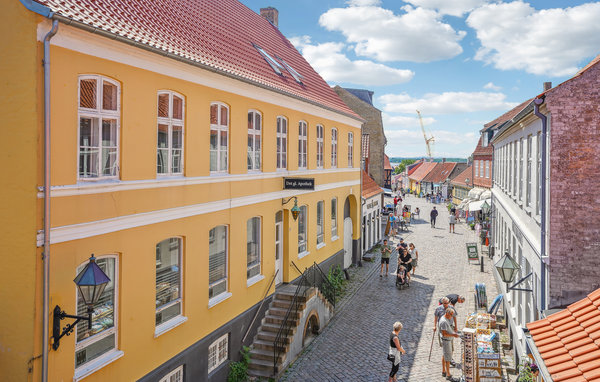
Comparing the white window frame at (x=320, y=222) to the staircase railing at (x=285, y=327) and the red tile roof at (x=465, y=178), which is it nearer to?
the staircase railing at (x=285, y=327)

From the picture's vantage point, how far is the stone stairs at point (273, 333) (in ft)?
36.1

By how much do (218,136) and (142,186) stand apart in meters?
2.82

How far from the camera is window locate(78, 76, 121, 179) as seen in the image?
6.78m

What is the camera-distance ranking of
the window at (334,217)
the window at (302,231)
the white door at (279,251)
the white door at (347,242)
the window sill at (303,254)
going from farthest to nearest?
the white door at (347,242), the window at (334,217), the window at (302,231), the window sill at (303,254), the white door at (279,251)

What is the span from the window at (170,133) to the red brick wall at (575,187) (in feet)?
22.7

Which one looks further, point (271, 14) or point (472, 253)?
point (472, 253)

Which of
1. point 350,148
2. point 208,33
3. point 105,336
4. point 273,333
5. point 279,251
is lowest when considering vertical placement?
point 273,333

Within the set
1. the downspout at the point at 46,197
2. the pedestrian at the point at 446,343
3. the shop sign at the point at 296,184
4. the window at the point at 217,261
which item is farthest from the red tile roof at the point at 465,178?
the downspout at the point at 46,197

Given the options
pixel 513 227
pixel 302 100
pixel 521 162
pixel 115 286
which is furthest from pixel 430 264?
pixel 115 286

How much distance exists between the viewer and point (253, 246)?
39.9 feet

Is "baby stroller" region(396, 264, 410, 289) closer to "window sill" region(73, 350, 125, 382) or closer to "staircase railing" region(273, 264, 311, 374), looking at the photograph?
"staircase railing" region(273, 264, 311, 374)

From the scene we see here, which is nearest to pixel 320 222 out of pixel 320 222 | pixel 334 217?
pixel 320 222

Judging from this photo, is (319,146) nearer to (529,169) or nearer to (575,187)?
(529,169)

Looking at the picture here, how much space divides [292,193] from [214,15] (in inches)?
235
